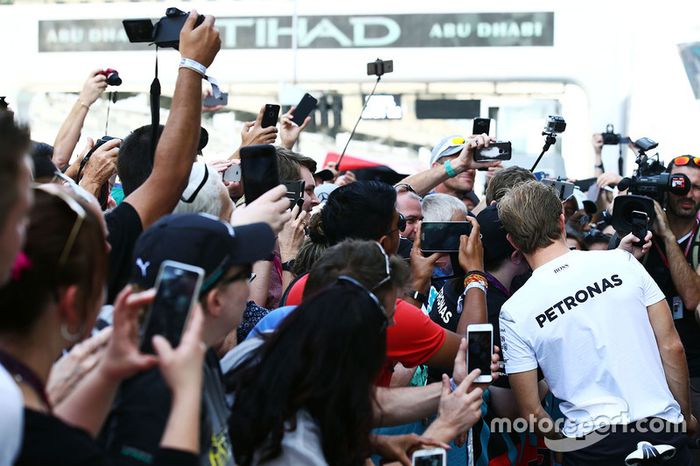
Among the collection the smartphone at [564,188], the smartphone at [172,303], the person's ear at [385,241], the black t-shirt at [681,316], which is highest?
the smartphone at [172,303]

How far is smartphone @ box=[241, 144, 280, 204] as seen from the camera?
304cm

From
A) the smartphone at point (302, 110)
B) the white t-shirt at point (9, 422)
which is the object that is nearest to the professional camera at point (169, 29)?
the white t-shirt at point (9, 422)

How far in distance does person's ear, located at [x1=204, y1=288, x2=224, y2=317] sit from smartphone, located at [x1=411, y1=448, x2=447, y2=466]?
36.3 inches

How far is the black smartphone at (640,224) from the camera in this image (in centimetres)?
495

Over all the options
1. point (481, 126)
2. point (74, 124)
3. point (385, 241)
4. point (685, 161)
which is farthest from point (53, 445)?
point (685, 161)

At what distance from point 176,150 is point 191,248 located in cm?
84

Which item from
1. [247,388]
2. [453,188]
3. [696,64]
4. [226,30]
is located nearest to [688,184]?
[453,188]

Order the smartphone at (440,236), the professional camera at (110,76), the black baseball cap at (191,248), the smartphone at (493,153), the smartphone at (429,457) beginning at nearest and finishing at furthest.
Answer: the black baseball cap at (191,248) → the smartphone at (429,457) → the smartphone at (440,236) → the professional camera at (110,76) → the smartphone at (493,153)

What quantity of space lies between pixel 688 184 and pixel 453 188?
1.75 m

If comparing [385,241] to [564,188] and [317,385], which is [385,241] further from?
[564,188]

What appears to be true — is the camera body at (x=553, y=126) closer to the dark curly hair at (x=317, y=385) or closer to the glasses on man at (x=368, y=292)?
the glasses on man at (x=368, y=292)

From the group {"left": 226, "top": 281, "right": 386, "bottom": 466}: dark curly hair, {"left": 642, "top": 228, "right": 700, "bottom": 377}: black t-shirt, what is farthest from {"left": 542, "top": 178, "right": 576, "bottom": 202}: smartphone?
{"left": 226, "top": 281, "right": 386, "bottom": 466}: dark curly hair

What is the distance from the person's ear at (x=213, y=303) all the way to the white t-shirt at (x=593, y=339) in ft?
6.16

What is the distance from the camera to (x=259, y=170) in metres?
3.05
